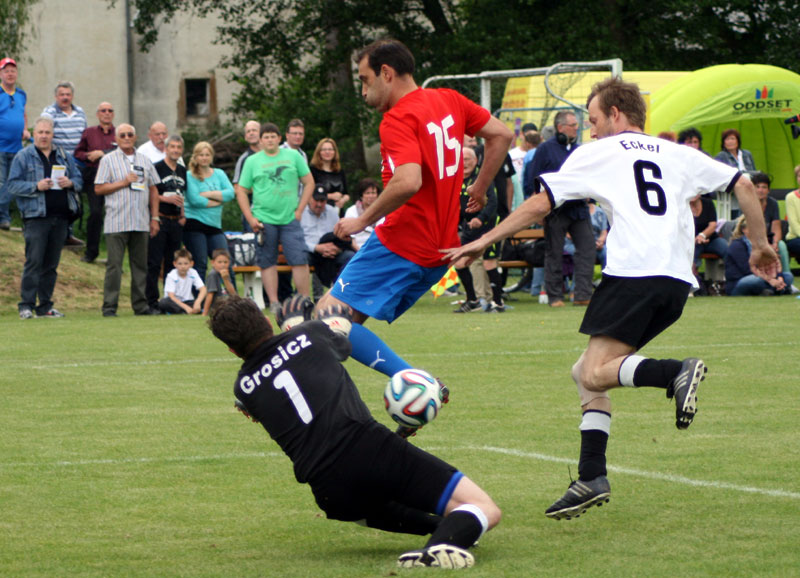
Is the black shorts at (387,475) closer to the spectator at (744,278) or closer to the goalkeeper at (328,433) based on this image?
the goalkeeper at (328,433)

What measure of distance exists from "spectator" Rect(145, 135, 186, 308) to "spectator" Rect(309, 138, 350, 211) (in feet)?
5.90

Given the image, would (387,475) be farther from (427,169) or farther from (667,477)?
(427,169)

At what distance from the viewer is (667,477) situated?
6133 mm

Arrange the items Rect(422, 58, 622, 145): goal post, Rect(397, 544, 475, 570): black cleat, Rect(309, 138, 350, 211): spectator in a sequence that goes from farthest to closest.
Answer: Rect(422, 58, 622, 145): goal post → Rect(309, 138, 350, 211): spectator → Rect(397, 544, 475, 570): black cleat

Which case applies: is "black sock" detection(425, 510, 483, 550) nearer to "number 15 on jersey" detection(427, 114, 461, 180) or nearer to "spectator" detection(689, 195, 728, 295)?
"number 15 on jersey" detection(427, 114, 461, 180)

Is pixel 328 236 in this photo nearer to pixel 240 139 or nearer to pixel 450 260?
pixel 450 260

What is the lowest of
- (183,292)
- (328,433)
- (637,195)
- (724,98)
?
(183,292)

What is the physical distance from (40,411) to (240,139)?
29.2 m

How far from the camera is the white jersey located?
17.9ft

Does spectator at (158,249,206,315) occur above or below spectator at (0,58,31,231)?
below

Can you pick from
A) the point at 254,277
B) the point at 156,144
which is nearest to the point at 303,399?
the point at 156,144

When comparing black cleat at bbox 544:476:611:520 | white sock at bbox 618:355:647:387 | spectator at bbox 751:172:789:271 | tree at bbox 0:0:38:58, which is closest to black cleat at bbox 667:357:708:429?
white sock at bbox 618:355:647:387

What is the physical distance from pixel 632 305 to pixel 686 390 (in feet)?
1.48

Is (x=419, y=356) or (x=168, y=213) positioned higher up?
(x=168, y=213)
